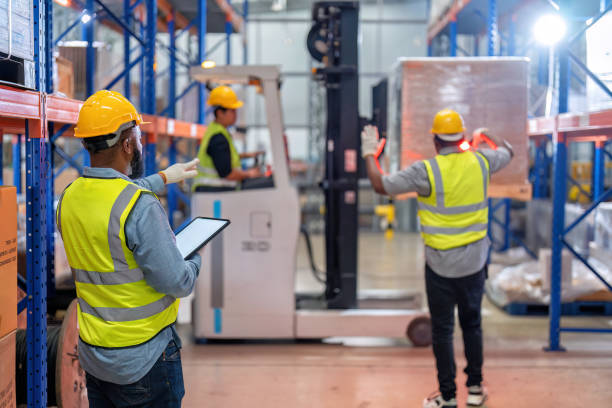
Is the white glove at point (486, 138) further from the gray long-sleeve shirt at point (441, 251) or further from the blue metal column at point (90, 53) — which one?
the blue metal column at point (90, 53)

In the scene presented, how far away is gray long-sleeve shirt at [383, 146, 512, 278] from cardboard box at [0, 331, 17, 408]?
2659 millimetres

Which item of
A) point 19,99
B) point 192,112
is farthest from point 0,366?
point 192,112

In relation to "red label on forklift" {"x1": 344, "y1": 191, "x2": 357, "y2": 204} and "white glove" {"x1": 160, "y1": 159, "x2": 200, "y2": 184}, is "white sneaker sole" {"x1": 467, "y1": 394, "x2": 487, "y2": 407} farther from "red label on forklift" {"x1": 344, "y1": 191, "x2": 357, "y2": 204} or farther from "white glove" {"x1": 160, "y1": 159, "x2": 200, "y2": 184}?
"white glove" {"x1": 160, "y1": 159, "x2": 200, "y2": 184}

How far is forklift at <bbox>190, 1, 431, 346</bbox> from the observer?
609cm

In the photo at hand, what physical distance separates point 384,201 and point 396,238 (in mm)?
1541

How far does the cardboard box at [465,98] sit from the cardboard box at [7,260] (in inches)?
137

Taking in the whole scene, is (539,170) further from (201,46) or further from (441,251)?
(441,251)

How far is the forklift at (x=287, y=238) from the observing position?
6.09 meters

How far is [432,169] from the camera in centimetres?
446

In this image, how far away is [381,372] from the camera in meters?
5.56

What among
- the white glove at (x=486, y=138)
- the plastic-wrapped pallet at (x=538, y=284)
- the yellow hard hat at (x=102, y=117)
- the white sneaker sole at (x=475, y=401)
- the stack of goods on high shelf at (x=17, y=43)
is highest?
the stack of goods on high shelf at (x=17, y=43)

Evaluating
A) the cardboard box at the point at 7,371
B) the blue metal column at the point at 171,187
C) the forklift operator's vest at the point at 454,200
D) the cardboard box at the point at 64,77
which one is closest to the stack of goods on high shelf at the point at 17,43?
the cardboard box at the point at 7,371

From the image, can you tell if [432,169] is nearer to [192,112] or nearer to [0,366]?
[0,366]

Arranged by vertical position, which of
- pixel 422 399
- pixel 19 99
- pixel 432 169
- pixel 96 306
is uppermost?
pixel 19 99
